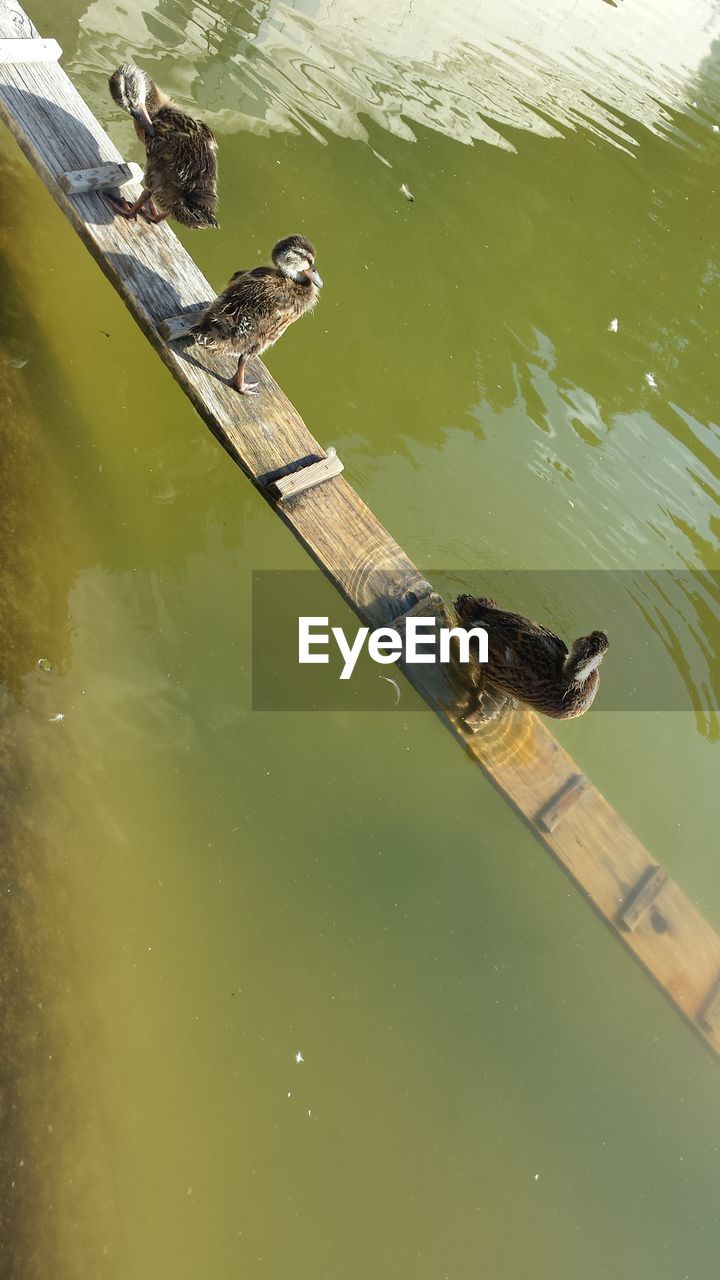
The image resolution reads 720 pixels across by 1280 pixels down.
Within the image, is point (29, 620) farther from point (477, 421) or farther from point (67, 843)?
point (477, 421)

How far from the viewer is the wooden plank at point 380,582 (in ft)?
11.7

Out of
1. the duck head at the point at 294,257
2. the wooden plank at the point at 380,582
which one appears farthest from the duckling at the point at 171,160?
the duck head at the point at 294,257

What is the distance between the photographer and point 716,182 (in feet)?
22.7

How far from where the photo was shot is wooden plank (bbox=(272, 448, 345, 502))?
11.6 feet

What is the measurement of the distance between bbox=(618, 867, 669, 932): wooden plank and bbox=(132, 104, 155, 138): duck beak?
361 cm

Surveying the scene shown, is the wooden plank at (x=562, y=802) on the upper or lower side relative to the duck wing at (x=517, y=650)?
lower

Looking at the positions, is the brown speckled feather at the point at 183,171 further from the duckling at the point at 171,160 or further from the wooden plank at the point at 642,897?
the wooden plank at the point at 642,897

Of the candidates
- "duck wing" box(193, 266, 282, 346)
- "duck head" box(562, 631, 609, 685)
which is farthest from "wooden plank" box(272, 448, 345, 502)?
"duck head" box(562, 631, 609, 685)

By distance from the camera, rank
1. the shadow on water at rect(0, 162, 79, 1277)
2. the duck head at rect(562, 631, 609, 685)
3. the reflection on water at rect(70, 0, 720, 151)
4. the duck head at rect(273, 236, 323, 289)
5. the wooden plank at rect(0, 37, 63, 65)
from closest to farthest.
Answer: the shadow on water at rect(0, 162, 79, 1277)
the duck head at rect(562, 631, 609, 685)
the duck head at rect(273, 236, 323, 289)
the wooden plank at rect(0, 37, 63, 65)
the reflection on water at rect(70, 0, 720, 151)

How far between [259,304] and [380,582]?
1.15m

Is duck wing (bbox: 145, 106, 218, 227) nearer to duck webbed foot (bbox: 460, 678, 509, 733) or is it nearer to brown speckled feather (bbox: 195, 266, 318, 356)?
brown speckled feather (bbox: 195, 266, 318, 356)

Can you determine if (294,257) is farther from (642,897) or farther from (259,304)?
(642,897)

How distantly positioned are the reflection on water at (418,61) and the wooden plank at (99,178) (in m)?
2.04

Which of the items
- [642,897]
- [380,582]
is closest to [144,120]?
[380,582]
